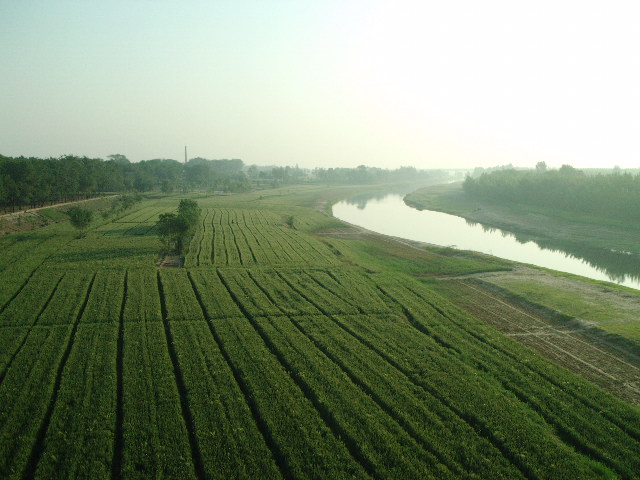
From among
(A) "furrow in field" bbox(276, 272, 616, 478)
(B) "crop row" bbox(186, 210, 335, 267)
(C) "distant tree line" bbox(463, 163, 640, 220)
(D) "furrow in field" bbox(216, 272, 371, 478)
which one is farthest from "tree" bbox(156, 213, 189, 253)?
(C) "distant tree line" bbox(463, 163, 640, 220)

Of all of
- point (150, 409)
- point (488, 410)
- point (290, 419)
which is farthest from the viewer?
point (488, 410)

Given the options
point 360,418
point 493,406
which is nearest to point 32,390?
point 360,418

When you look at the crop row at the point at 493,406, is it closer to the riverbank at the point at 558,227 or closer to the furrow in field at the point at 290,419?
the furrow in field at the point at 290,419

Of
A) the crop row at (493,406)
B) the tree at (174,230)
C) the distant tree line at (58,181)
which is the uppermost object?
the distant tree line at (58,181)

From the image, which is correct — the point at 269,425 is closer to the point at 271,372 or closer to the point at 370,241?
the point at 271,372

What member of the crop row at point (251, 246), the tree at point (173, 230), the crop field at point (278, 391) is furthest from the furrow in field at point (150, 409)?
the tree at point (173, 230)

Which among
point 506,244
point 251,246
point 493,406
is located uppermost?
point 251,246

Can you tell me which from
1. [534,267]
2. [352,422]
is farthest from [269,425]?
[534,267]

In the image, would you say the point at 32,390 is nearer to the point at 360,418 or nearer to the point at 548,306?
the point at 360,418
